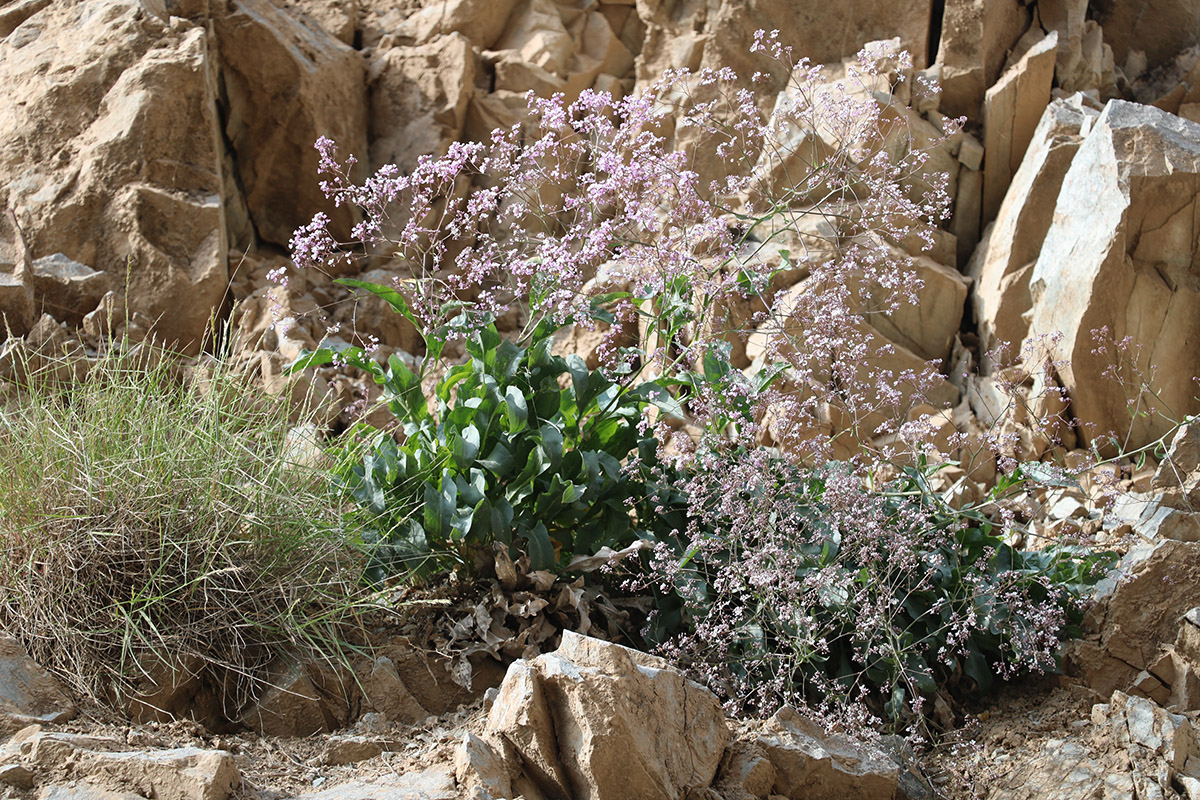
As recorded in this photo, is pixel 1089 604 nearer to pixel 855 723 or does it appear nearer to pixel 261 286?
pixel 855 723

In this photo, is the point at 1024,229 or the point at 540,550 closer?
the point at 540,550

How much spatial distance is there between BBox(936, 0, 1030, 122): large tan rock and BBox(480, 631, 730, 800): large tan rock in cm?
448

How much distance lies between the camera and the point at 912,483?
11.7ft

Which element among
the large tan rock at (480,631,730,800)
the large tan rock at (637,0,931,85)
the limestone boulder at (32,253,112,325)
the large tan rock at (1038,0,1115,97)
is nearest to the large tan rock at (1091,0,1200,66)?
the large tan rock at (1038,0,1115,97)

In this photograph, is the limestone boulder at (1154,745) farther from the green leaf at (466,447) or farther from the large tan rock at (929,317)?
the large tan rock at (929,317)

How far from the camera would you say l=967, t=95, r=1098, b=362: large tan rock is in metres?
5.05

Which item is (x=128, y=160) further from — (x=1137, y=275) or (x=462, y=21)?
(x=1137, y=275)

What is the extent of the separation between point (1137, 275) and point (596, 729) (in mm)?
3854

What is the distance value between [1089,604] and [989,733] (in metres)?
0.69

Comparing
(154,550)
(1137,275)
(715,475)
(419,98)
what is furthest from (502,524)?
(419,98)

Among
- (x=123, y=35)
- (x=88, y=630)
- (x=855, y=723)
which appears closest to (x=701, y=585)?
(x=855, y=723)

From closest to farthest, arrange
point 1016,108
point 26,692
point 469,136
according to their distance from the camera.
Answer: point 26,692 < point 1016,108 < point 469,136

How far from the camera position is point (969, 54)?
5617 mm

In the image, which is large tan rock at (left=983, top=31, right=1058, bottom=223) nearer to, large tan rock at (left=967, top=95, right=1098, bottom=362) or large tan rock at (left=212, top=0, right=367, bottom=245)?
large tan rock at (left=967, top=95, right=1098, bottom=362)
